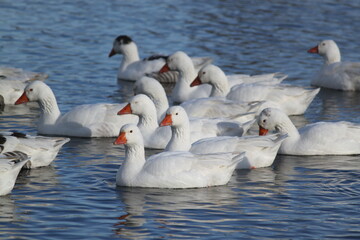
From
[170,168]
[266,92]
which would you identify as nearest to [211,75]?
[266,92]

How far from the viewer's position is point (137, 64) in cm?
2147

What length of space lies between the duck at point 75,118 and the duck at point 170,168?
332 cm

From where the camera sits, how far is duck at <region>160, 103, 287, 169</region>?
42.8 feet

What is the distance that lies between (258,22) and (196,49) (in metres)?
4.10

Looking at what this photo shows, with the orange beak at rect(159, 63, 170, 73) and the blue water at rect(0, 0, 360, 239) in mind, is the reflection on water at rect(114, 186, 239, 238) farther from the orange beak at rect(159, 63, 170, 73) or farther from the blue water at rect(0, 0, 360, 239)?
the orange beak at rect(159, 63, 170, 73)

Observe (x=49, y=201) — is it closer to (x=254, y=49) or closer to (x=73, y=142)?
(x=73, y=142)

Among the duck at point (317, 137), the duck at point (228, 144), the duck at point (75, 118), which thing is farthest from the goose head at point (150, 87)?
the duck at point (228, 144)

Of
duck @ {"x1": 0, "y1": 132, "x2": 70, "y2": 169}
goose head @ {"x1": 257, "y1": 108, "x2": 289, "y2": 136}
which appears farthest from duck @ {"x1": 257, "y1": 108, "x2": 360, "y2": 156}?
duck @ {"x1": 0, "y1": 132, "x2": 70, "y2": 169}

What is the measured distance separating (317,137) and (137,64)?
26.8ft

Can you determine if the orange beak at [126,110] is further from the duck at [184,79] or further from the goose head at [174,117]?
the duck at [184,79]

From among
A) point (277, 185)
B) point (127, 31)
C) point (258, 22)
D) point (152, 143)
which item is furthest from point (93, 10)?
point (277, 185)

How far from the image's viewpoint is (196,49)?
933 inches

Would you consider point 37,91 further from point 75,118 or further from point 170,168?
point 170,168

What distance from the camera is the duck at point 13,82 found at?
17.9 m
